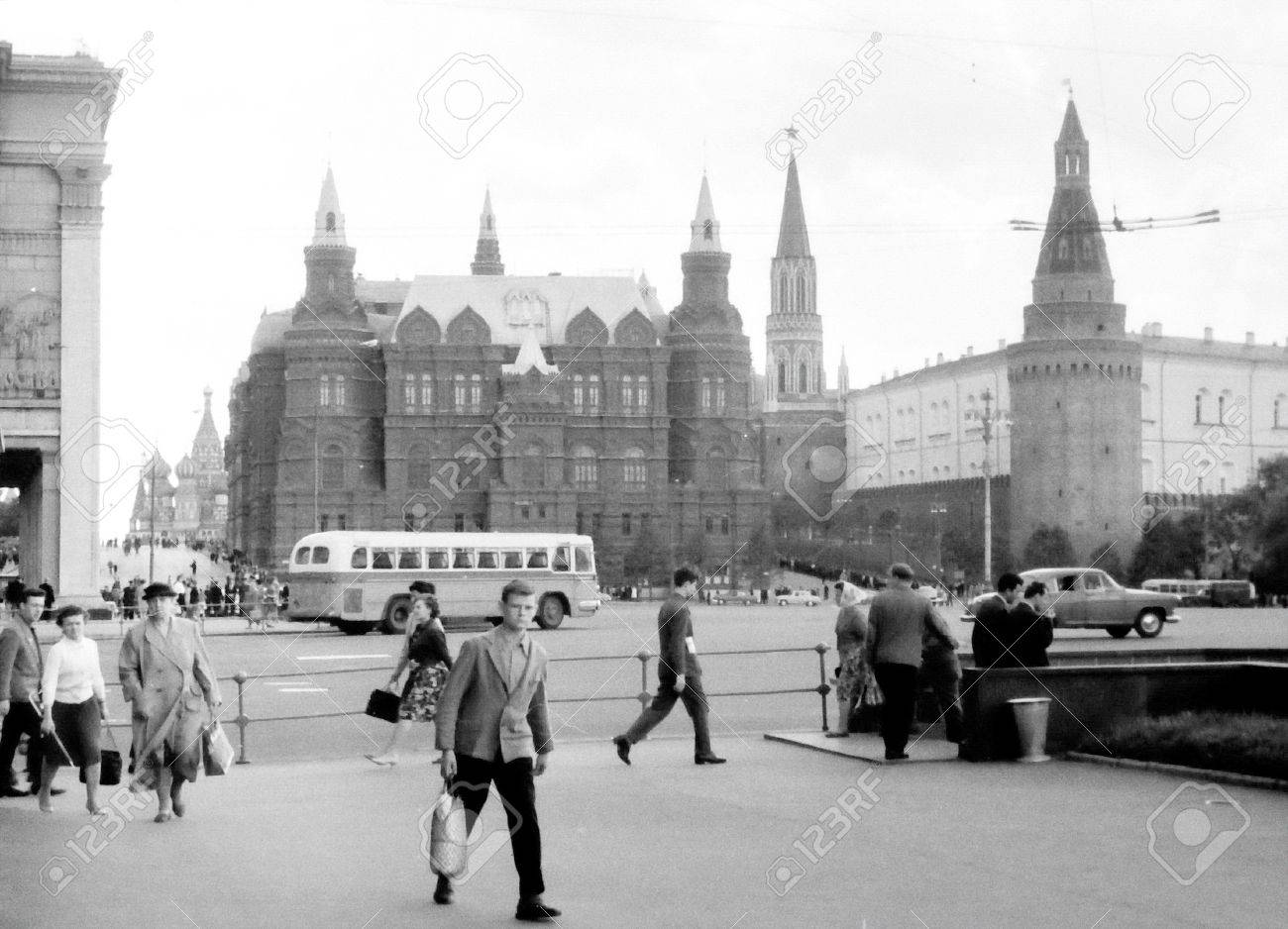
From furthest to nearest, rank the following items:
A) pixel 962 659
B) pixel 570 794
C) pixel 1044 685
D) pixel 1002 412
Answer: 1. pixel 1002 412
2. pixel 962 659
3. pixel 1044 685
4. pixel 570 794

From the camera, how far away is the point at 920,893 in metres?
8.51

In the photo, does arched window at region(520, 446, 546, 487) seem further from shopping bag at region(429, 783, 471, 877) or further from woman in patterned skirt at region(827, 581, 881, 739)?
shopping bag at region(429, 783, 471, 877)

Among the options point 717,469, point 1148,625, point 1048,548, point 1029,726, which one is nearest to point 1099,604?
point 1148,625

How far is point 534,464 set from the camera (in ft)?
379

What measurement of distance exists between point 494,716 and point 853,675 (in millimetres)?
6838

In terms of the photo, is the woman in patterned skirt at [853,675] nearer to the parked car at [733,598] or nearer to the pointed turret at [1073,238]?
the parked car at [733,598]

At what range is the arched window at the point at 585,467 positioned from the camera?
386ft

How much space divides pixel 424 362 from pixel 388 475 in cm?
788

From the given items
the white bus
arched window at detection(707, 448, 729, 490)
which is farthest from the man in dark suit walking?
arched window at detection(707, 448, 729, 490)

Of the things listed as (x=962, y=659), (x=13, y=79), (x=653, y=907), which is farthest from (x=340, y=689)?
(x=13, y=79)

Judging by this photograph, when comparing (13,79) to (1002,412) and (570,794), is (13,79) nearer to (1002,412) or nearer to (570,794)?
(570,794)

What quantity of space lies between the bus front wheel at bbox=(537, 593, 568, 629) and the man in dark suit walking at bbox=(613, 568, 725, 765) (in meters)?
27.5

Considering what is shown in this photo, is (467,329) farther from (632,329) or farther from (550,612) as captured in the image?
(550,612)

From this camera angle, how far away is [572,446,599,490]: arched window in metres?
118
